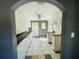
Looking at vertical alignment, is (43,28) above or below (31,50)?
above

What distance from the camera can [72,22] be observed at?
7.68 feet

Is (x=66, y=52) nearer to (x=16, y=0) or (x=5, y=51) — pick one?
(x=5, y=51)

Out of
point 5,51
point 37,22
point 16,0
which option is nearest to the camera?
point 16,0

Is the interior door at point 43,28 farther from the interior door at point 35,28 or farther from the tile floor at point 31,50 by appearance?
the tile floor at point 31,50

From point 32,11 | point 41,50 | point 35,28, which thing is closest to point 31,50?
point 41,50

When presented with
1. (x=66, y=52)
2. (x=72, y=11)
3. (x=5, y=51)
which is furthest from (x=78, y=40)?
(x=5, y=51)

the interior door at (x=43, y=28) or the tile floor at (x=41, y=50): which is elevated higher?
the interior door at (x=43, y=28)

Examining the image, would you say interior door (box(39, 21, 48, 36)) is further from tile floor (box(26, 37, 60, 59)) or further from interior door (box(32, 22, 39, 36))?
tile floor (box(26, 37, 60, 59))

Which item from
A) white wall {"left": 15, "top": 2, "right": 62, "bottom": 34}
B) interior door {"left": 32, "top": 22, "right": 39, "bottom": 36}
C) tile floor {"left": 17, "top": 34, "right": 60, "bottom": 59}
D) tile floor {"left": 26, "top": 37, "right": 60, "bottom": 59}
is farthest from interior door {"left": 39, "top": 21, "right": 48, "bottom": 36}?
tile floor {"left": 17, "top": 34, "right": 60, "bottom": 59}

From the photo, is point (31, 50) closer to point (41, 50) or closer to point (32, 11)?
point (41, 50)

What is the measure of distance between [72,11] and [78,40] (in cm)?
76

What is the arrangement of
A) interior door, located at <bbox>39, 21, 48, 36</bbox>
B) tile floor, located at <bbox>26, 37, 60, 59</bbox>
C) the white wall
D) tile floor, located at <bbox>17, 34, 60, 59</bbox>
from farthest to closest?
1. interior door, located at <bbox>39, 21, 48, 36</bbox>
2. the white wall
3. tile floor, located at <bbox>26, 37, 60, 59</bbox>
4. tile floor, located at <bbox>17, 34, 60, 59</bbox>

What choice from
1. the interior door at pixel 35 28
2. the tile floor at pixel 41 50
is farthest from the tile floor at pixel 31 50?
the interior door at pixel 35 28

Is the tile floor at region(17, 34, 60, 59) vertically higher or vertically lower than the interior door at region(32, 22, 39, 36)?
lower
